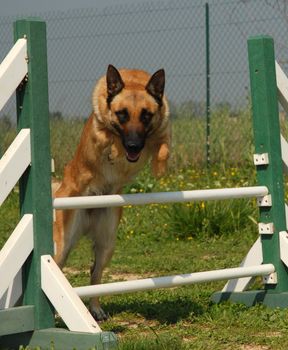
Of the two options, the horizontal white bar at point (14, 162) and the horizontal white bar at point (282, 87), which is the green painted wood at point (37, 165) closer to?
the horizontal white bar at point (14, 162)

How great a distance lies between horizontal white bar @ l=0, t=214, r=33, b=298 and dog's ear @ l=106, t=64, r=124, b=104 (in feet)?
4.55

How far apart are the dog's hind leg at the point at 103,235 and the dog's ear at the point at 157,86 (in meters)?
0.85

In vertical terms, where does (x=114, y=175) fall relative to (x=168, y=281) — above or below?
above

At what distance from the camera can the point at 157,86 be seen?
5832mm

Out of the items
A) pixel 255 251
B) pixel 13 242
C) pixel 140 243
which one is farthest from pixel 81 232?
pixel 140 243

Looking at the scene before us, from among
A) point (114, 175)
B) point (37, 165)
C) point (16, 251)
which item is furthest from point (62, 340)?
point (114, 175)

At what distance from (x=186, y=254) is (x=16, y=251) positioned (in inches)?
163

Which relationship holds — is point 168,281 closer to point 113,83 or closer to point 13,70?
point 113,83

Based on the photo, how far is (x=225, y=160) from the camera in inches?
530

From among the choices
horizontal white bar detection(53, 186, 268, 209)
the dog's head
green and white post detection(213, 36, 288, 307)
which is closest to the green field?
green and white post detection(213, 36, 288, 307)

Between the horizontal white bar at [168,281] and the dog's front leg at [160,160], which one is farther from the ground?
the dog's front leg at [160,160]

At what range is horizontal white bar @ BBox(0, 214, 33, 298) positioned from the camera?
459 cm

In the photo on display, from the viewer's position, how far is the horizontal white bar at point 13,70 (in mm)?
4609

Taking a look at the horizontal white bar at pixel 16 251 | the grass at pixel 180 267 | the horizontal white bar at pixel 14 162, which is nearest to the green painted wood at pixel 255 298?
the grass at pixel 180 267
